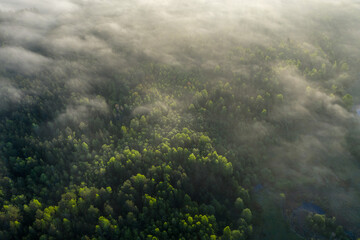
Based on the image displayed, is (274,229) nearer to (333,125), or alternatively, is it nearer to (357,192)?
(357,192)

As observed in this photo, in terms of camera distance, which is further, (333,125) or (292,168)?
(333,125)

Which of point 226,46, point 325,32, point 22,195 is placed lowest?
point 22,195

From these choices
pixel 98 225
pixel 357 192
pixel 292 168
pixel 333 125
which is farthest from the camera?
pixel 333 125

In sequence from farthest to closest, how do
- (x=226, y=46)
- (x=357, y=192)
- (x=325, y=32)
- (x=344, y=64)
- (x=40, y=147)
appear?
(x=325, y=32), (x=226, y=46), (x=344, y=64), (x=40, y=147), (x=357, y=192)

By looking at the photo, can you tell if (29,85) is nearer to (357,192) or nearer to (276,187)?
(276,187)

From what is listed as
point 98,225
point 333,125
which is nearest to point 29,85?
point 98,225

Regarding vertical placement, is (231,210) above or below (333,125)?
below

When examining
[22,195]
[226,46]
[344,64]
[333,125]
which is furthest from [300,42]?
[22,195]
